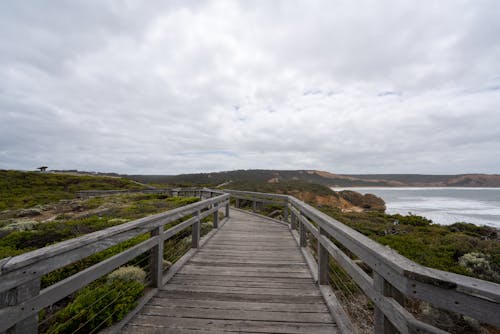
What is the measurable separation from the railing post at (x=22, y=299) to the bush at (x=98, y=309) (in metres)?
0.81

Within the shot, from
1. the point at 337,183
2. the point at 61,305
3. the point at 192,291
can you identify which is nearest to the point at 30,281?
the point at 192,291

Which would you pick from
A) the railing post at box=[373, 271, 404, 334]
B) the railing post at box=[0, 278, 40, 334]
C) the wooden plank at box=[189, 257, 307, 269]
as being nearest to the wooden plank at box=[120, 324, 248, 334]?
the railing post at box=[0, 278, 40, 334]

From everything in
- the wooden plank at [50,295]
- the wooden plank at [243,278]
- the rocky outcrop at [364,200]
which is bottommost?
the rocky outcrop at [364,200]

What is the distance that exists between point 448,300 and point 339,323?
160 centimetres

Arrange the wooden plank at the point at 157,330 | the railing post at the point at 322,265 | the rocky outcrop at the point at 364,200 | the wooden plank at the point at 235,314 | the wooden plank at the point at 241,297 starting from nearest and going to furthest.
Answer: the wooden plank at the point at 157,330
the wooden plank at the point at 235,314
the wooden plank at the point at 241,297
the railing post at the point at 322,265
the rocky outcrop at the point at 364,200

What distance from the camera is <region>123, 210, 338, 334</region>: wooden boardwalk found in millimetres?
2410

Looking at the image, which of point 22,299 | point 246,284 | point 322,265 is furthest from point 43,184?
point 322,265

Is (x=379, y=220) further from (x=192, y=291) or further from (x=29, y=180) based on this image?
(x=29, y=180)

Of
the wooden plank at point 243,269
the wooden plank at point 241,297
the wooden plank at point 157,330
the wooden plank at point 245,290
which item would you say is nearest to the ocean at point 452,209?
the wooden plank at point 243,269

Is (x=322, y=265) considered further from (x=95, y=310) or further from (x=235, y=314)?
(x=95, y=310)

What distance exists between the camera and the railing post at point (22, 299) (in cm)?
134

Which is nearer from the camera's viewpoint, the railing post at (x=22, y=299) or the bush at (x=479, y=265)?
the railing post at (x=22, y=299)

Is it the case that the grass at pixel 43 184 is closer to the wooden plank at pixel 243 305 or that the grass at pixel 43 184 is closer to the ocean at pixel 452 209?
the wooden plank at pixel 243 305

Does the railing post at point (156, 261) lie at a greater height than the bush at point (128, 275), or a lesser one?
greater
